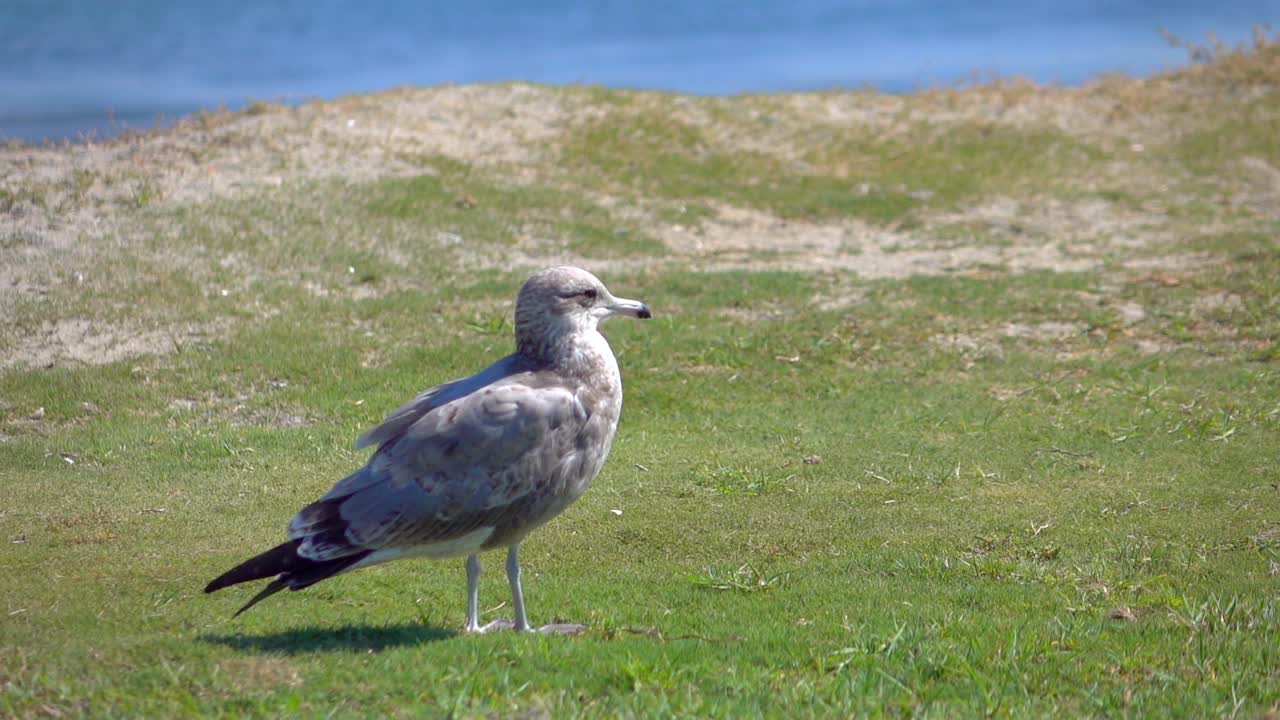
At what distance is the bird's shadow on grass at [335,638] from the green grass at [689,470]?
29mm

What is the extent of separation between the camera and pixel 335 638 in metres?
6.00

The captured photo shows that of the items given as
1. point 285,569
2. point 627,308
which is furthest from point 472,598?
point 627,308

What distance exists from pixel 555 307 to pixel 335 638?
2.05 metres

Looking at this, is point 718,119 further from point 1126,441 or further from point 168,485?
point 168,485

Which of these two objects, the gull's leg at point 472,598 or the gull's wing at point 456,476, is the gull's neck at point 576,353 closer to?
the gull's wing at point 456,476

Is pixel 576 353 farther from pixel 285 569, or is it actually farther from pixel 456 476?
pixel 285 569

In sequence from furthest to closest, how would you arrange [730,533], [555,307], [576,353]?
[730,533] < [555,307] < [576,353]

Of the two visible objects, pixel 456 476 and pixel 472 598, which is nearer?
pixel 456 476

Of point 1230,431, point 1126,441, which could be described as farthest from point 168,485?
point 1230,431

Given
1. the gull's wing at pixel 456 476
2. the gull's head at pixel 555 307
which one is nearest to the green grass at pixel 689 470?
the gull's wing at pixel 456 476

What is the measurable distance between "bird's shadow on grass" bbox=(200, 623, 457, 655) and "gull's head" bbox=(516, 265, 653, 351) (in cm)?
163

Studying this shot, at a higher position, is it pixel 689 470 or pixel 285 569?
pixel 285 569

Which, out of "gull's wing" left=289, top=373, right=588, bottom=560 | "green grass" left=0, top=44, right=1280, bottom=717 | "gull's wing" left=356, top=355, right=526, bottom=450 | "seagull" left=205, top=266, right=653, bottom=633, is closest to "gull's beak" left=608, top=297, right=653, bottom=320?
"seagull" left=205, top=266, right=653, bottom=633

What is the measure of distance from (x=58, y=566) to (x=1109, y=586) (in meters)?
6.19
